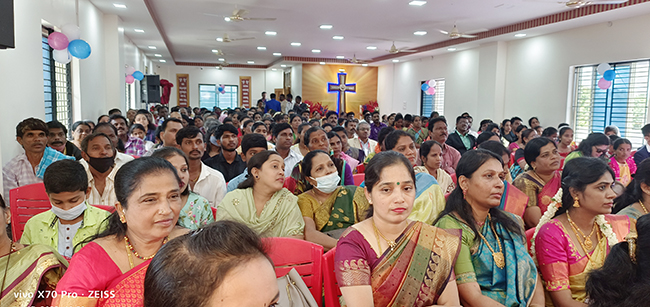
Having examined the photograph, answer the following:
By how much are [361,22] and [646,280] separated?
924 centimetres

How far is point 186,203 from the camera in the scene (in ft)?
8.37

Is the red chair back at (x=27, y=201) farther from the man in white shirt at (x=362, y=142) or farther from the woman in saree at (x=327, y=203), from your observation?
the man in white shirt at (x=362, y=142)

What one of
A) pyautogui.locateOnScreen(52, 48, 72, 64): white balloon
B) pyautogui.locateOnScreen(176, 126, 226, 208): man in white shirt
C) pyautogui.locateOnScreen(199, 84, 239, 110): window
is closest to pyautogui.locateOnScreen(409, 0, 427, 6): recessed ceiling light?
pyautogui.locateOnScreen(176, 126, 226, 208): man in white shirt

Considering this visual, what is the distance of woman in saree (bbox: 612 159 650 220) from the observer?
2.57m

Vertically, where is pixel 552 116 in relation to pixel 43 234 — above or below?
above

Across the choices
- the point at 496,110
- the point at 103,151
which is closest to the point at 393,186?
the point at 103,151

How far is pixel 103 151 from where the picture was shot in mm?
3486

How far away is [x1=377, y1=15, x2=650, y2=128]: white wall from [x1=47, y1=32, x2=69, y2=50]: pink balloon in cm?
927

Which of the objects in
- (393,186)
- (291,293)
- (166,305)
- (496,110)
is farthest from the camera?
(496,110)

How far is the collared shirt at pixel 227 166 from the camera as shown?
444 cm

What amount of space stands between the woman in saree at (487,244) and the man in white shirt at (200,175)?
6.55 feet

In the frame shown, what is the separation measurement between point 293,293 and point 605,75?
887 centimetres

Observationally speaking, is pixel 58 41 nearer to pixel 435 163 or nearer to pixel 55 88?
pixel 55 88

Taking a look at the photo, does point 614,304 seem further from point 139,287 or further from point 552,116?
point 552,116
